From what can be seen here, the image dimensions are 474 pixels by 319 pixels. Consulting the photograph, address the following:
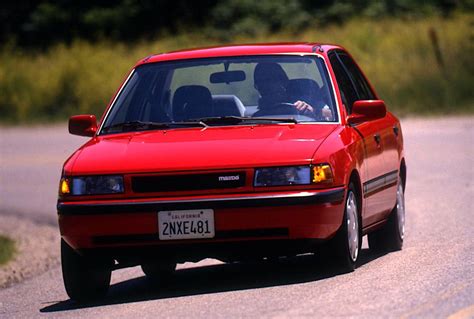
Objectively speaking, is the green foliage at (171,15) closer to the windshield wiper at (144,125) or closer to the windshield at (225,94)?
the windshield at (225,94)

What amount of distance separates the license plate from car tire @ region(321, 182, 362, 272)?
806 mm

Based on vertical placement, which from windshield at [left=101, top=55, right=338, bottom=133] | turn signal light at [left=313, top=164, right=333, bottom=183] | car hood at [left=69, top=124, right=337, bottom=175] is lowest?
turn signal light at [left=313, top=164, right=333, bottom=183]

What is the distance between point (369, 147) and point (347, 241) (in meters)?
1.12

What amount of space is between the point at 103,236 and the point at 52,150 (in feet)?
60.1

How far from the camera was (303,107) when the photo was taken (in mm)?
9828

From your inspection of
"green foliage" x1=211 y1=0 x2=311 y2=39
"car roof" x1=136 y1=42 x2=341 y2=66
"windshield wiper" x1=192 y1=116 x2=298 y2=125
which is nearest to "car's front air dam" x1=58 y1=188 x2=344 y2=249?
Answer: "windshield wiper" x1=192 y1=116 x2=298 y2=125

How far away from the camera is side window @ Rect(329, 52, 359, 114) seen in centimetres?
1020

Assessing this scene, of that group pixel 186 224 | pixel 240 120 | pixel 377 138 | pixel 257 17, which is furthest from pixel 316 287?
pixel 257 17

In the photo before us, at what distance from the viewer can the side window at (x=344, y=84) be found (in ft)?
33.4

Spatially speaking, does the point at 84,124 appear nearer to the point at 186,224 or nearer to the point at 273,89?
the point at 273,89

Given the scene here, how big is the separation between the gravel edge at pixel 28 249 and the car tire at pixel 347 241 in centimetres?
325

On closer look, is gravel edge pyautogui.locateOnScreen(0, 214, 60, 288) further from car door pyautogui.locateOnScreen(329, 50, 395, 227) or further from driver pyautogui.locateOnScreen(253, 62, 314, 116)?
car door pyautogui.locateOnScreen(329, 50, 395, 227)

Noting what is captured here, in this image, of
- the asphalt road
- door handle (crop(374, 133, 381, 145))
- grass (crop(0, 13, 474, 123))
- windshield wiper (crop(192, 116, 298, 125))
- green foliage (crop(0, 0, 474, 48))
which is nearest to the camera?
the asphalt road

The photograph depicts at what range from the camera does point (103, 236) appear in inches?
352
